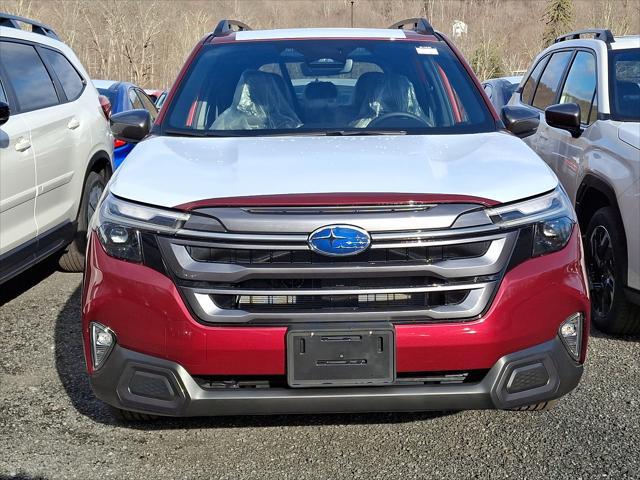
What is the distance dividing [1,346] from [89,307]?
6.64 feet

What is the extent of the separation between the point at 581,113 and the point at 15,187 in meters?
3.66

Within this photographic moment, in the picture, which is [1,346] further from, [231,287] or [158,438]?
[231,287]

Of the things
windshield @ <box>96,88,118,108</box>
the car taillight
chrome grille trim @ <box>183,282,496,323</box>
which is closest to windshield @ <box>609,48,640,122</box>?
chrome grille trim @ <box>183,282,496,323</box>

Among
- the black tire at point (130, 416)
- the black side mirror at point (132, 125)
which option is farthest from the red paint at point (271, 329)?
the black side mirror at point (132, 125)

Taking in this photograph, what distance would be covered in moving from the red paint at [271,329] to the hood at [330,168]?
0.30m

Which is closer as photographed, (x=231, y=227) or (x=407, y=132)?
(x=231, y=227)

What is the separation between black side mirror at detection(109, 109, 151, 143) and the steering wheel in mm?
1174

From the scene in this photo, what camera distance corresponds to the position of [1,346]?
4832 mm

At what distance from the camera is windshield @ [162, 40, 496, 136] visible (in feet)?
13.7

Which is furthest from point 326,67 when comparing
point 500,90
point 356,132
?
point 500,90

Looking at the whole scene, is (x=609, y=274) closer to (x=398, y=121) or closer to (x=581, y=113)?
(x=581, y=113)

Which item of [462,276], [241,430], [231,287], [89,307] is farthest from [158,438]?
[462,276]

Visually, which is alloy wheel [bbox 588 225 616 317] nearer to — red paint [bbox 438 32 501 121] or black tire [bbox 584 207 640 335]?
black tire [bbox 584 207 640 335]

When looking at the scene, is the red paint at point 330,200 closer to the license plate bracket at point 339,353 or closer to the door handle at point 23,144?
the license plate bracket at point 339,353
